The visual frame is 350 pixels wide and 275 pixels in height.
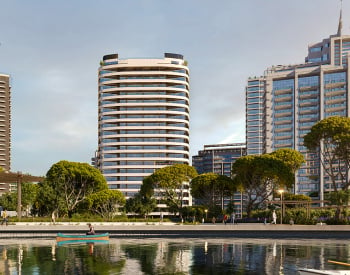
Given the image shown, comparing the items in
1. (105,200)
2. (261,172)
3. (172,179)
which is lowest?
(105,200)

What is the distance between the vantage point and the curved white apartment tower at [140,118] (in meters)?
148

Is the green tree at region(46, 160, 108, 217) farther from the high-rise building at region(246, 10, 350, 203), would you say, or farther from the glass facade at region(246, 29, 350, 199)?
the high-rise building at region(246, 10, 350, 203)

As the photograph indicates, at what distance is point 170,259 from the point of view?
2994cm

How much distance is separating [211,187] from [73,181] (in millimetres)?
29373

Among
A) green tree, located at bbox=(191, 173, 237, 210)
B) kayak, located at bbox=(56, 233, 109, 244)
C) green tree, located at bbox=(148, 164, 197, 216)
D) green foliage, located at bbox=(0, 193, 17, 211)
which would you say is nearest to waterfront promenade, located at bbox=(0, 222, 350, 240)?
kayak, located at bbox=(56, 233, 109, 244)

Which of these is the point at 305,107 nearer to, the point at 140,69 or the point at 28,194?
the point at 140,69

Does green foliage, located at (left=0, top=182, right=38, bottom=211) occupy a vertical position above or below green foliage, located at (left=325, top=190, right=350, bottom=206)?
below

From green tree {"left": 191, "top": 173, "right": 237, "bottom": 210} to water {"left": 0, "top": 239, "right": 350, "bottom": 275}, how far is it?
5891 centimetres

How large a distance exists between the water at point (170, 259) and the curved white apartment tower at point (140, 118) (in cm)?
10920

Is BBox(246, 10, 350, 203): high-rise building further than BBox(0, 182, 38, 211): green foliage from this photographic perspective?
Yes

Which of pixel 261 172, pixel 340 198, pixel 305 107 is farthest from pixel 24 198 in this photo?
pixel 305 107

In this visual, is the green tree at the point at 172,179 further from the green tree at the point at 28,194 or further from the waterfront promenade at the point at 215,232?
the waterfront promenade at the point at 215,232

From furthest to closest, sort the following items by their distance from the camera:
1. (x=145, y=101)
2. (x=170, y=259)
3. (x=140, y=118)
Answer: (x=145, y=101) → (x=140, y=118) → (x=170, y=259)

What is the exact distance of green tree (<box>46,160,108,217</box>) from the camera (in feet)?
312
